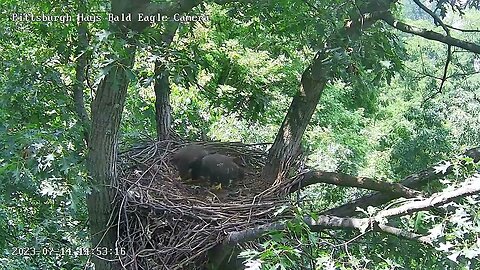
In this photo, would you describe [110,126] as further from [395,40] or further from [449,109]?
[449,109]

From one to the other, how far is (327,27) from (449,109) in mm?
6425

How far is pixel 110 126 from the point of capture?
113 inches

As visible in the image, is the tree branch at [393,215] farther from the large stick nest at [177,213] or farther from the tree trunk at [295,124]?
the tree trunk at [295,124]

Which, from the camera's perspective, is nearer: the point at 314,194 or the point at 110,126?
the point at 110,126

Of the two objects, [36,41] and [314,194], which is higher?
[36,41]

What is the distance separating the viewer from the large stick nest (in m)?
3.00

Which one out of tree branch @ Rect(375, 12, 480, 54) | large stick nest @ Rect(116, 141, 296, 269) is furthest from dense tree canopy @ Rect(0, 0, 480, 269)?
large stick nest @ Rect(116, 141, 296, 269)

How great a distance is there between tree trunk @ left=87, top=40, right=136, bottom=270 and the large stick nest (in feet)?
0.31

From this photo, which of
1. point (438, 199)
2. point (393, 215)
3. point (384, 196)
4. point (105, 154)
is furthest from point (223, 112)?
point (438, 199)

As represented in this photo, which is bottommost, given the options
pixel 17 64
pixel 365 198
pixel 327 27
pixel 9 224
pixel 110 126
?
pixel 9 224

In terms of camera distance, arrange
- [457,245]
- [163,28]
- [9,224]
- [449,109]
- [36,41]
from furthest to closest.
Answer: [449,109] → [9,224] → [36,41] → [163,28] → [457,245]

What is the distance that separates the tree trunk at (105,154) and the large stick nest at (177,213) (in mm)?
95

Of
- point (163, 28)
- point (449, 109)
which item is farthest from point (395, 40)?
point (449, 109)

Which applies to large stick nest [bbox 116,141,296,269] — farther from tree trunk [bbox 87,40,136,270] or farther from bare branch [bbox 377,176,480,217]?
bare branch [bbox 377,176,480,217]
